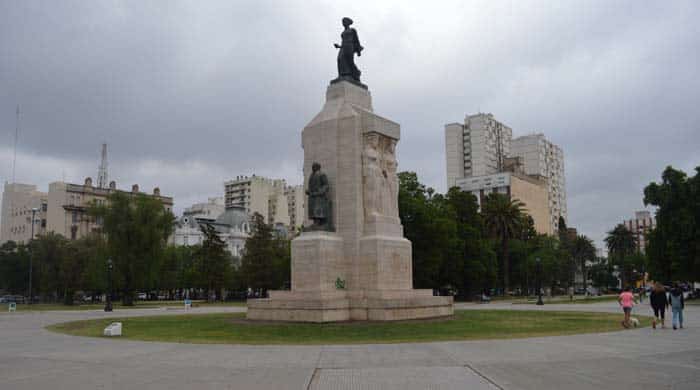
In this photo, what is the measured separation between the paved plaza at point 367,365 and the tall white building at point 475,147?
372 feet

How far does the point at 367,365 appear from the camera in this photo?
11562 mm

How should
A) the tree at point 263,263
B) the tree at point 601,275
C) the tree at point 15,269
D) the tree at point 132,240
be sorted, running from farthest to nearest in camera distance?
the tree at point 601,275
the tree at point 15,269
the tree at point 263,263
the tree at point 132,240

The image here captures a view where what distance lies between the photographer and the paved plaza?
31.8 ft

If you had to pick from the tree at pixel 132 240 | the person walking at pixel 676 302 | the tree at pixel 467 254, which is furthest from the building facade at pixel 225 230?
the person walking at pixel 676 302

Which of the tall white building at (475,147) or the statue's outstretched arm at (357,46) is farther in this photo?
the tall white building at (475,147)

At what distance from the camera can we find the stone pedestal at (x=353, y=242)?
72.6 feet

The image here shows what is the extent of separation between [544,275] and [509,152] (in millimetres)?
60099

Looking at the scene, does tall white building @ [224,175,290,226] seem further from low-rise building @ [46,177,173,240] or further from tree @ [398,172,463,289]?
tree @ [398,172,463,289]

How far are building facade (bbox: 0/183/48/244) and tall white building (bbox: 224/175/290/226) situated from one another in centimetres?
4349

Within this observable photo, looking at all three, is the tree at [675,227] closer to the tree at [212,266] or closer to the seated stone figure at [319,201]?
the seated stone figure at [319,201]

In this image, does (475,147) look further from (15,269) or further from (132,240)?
(15,269)

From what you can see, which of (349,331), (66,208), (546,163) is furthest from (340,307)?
(546,163)

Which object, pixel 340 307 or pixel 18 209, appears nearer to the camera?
pixel 340 307

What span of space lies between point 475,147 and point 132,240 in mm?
88385
